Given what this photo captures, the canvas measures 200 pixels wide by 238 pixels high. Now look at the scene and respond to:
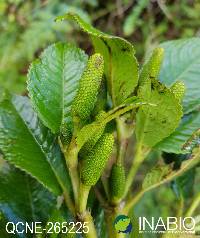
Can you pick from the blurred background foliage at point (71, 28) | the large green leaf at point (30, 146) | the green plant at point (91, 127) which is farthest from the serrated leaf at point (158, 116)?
the blurred background foliage at point (71, 28)

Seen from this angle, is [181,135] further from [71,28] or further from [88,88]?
[71,28]

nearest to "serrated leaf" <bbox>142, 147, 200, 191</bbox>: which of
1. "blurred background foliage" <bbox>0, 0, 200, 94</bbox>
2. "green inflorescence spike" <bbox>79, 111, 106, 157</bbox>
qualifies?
"green inflorescence spike" <bbox>79, 111, 106, 157</bbox>

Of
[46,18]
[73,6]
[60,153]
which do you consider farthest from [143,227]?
[73,6]

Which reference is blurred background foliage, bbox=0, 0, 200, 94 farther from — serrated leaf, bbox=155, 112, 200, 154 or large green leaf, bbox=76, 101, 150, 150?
large green leaf, bbox=76, 101, 150, 150

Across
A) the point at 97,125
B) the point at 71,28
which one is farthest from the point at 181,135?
the point at 71,28

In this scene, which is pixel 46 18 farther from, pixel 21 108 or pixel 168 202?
pixel 21 108

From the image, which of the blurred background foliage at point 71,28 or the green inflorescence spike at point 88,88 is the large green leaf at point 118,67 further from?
the blurred background foliage at point 71,28
